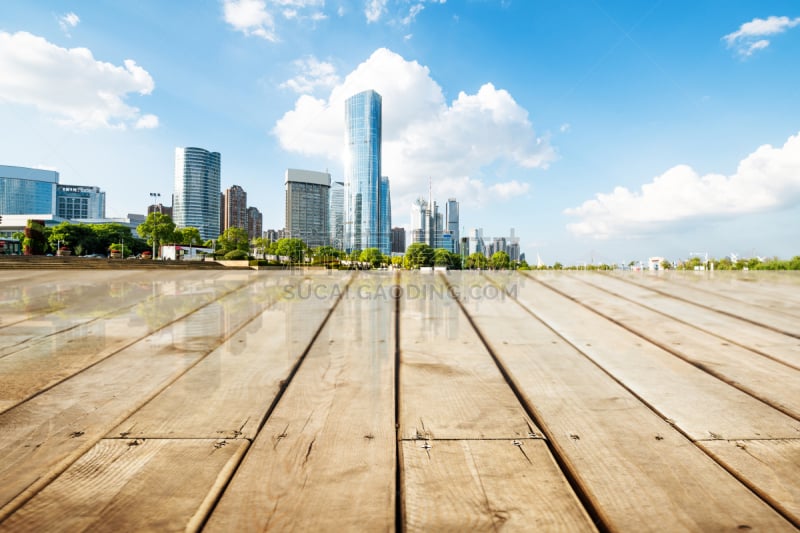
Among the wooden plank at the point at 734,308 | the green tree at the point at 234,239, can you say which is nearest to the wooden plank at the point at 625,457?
the wooden plank at the point at 734,308

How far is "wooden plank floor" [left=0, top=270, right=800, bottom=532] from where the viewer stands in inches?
56.4

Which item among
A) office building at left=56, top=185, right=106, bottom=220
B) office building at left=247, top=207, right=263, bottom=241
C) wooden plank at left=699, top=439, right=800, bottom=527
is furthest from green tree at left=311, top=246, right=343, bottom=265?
office building at left=56, top=185, right=106, bottom=220

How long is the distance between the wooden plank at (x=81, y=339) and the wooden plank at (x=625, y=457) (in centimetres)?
301

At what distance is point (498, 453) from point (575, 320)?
2.57 metres

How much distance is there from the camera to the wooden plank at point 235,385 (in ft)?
6.43

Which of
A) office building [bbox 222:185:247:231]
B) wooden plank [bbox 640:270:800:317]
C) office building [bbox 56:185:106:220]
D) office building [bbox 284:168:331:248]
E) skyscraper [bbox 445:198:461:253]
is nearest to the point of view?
wooden plank [bbox 640:270:800:317]

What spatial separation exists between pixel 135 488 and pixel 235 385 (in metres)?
0.91

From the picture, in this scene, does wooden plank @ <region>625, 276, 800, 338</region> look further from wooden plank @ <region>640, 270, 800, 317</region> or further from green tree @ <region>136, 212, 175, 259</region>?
green tree @ <region>136, 212, 175, 259</region>

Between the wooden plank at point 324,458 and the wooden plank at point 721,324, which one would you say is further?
the wooden plank at point 721,324

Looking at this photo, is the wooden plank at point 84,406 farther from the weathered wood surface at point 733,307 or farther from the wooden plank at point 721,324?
the weathered wood surface at point 733,307

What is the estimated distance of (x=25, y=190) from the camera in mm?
176875

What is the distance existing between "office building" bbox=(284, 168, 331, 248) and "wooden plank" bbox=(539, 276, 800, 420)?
153 m

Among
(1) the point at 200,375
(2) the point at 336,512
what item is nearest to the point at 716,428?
(2) the point at 336,512

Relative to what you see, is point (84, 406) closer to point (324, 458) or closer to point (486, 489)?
point (324, 458)
